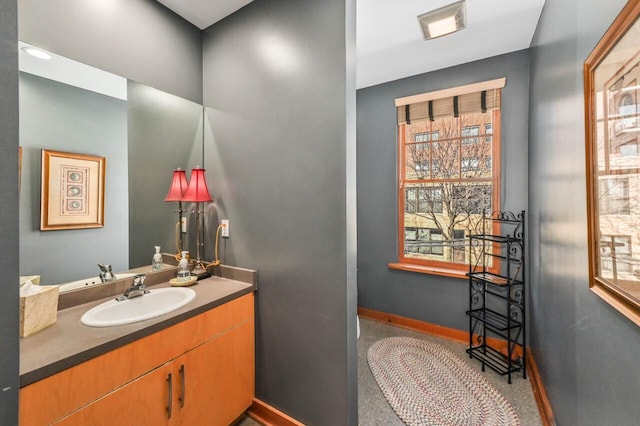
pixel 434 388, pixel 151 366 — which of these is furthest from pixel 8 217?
pixel 434 388

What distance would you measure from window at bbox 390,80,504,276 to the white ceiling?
305mm

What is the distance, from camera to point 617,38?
2.69ft

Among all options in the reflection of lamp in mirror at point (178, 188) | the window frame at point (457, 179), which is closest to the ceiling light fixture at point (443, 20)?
the window frame at point (457, 179)

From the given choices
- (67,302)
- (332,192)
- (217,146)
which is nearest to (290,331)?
(332,192)

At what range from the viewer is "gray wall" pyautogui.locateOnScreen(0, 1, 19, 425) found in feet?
1.99

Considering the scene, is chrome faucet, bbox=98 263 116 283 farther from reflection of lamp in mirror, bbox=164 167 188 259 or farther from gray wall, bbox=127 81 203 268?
reflection of lamp in mirror, bbox=164 167 188 259

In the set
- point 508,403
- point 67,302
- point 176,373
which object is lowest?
point 508,403

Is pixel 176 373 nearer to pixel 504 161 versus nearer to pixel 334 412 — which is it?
pixel 334 412

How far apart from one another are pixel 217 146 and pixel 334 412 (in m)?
1.81

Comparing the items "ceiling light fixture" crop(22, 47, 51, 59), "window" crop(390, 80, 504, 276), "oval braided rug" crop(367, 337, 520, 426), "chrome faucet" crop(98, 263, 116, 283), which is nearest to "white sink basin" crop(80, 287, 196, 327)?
"chrome faucet" crop(98, 263, 116, 283)

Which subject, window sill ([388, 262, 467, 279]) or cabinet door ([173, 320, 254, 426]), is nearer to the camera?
cabinet door ([173, 320, 254, 426])

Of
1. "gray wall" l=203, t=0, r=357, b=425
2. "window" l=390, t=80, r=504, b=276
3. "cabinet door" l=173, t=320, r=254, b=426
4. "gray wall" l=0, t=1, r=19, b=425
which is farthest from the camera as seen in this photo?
"window" l=390, t=80, r=504, b=276

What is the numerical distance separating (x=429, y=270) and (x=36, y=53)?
317 centimetres

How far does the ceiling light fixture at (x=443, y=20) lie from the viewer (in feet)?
5.69
